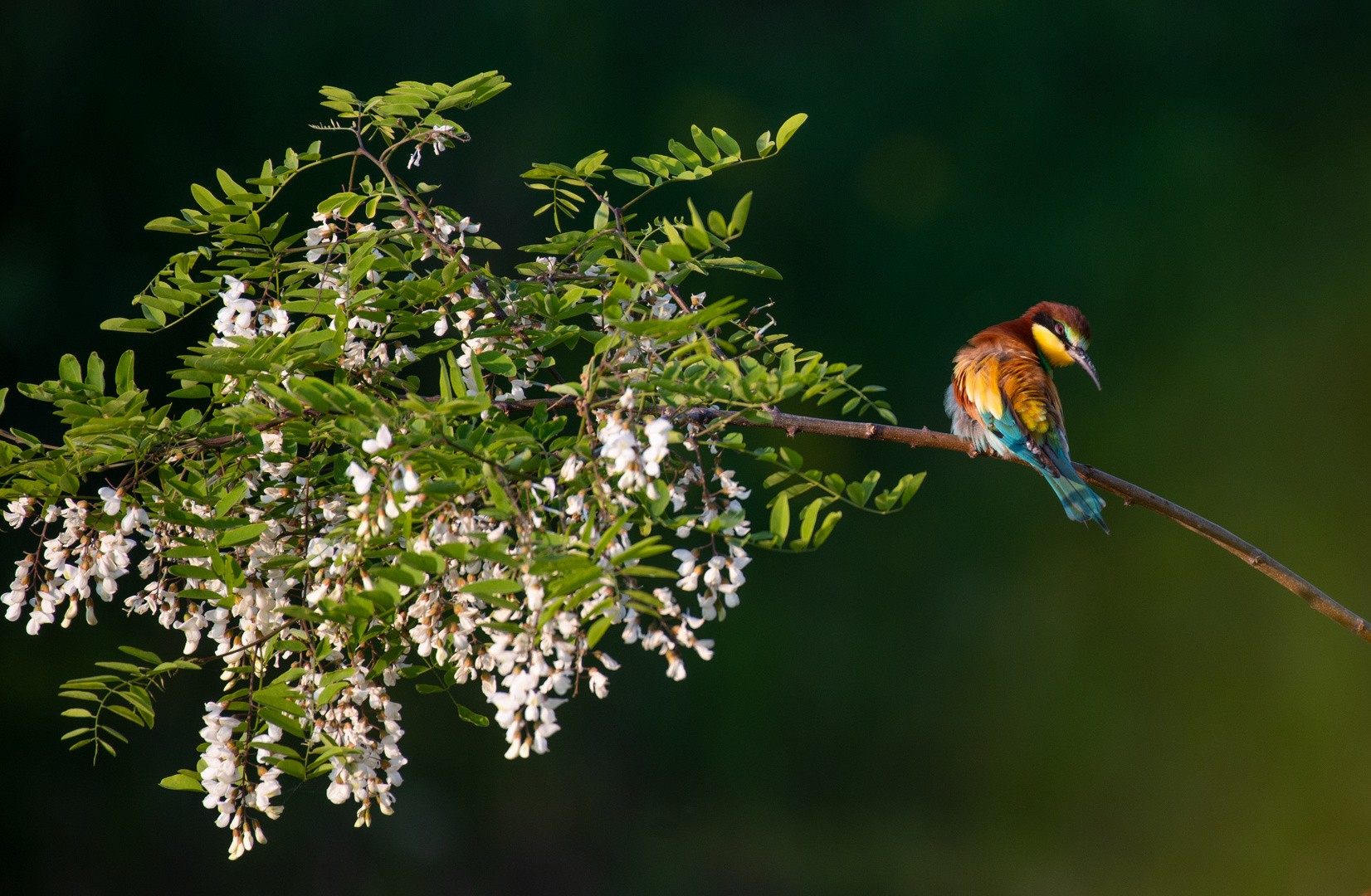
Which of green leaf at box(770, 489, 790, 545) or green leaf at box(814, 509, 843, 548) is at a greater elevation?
green leaf at box(770, 489, 790, 545)

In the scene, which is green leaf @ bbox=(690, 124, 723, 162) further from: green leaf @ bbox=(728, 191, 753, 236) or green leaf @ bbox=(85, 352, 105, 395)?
green leaf @ bbox=(85, 352, 105, 395)

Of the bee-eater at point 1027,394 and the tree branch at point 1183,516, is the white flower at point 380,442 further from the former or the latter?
the bee-eater at point 1027,394

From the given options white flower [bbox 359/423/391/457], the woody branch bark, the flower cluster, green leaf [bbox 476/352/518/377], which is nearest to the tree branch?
the woody branch bark

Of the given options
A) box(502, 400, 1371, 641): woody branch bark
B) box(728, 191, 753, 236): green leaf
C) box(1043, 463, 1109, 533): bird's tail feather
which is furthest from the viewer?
box(1043, 463, 1109, 533): bird's tail feather

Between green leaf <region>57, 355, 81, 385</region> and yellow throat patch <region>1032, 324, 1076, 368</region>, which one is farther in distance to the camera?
yellow throat patch <region>1032, 324, 1076, 368</region>

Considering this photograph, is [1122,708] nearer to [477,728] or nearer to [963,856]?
[963,856]

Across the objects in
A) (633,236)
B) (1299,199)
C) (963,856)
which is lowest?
(963,856)

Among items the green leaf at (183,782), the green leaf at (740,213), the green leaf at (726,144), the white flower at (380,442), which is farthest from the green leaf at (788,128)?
the green leaf at (183,782)

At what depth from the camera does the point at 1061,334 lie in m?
1.52

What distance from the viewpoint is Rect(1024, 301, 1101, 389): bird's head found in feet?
4.89

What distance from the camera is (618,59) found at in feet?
7.87

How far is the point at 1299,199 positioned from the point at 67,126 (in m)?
2.68

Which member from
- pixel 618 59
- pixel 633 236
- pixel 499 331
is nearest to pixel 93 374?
pixel 499 331

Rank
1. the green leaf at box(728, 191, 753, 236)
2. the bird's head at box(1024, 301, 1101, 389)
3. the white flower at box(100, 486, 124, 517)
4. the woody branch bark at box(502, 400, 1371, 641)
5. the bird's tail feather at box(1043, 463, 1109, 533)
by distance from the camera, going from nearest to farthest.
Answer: the green leaf at box(728, 191, 753, 236) → the white flower at box(100, 486, 124, 517) → the woody branch bark at box(502, 400, 1371, 641) → the bird's tail feather at box(1043, 463, 1109, 533) → the bird's head at box(1024, 301, 1101, 389)
